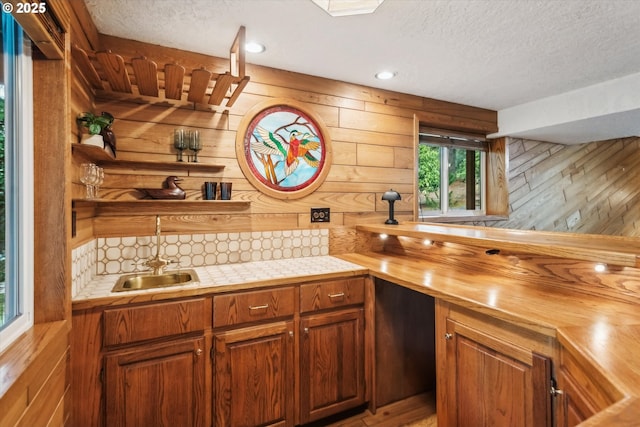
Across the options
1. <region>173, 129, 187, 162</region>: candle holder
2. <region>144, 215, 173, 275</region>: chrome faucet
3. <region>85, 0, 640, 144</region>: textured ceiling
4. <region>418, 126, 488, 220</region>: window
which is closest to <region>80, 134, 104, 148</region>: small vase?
<region>173, 129, 187, 162</region>: candle holder

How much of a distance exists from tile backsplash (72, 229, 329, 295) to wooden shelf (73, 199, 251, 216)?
0.16 metres

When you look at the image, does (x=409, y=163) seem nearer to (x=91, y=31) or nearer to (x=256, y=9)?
(x=256, y=9)

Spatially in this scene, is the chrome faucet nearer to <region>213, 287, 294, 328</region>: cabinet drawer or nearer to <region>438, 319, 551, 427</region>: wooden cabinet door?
<region>213, 287, 294, 328</region>: cabinet drawer

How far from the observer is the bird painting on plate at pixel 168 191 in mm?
1926

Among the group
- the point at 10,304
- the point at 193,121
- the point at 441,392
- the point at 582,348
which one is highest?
the point at 193,121

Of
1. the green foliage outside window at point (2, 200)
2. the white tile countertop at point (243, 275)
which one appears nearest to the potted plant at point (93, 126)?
the green foliage outside window at point (2, 200)

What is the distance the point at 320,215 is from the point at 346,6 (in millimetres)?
1516

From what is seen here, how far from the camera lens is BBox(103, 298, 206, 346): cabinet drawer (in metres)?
1.44

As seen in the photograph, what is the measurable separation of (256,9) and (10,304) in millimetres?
1655

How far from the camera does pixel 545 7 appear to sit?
162 cm

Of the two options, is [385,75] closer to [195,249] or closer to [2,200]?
[195,249]

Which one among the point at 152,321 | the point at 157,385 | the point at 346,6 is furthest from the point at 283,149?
the point at 157,385

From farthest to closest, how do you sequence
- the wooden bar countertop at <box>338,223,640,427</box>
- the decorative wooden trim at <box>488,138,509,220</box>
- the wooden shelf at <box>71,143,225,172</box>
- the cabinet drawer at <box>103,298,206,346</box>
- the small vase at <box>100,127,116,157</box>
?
the decorative wooden trim at <box>488,138,509,220</box> < the small vase at <box>100,127,116,157</box> < the wooden shelf at <box>71,143,225,172</box> < the cabinet drawer at <box>103,298,206,346</box> < the wooden bar countertop at <box>338,223,640,427</box>

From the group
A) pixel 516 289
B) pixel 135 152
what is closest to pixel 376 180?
pixel 516 289
